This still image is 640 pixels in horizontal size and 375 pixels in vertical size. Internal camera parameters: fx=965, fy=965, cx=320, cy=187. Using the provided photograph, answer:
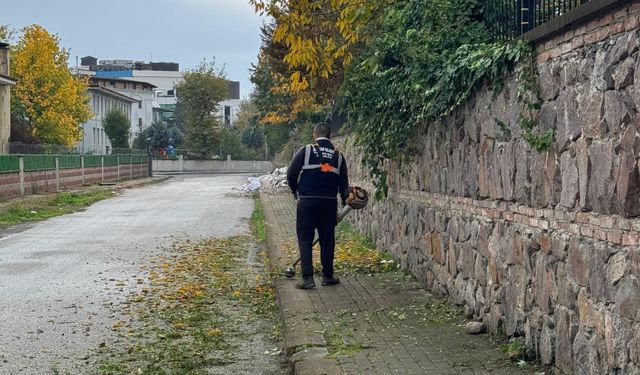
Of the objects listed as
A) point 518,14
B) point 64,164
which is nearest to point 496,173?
point 518,14

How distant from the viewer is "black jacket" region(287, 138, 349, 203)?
11.3 metres

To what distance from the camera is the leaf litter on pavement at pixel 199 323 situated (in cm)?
790

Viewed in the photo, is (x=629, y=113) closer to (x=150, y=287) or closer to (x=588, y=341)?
(x=588, y=341)

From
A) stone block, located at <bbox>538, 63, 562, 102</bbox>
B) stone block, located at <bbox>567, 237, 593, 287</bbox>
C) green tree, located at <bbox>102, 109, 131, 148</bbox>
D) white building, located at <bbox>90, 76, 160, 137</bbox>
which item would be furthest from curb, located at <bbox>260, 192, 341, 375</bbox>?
white building, located at <bbox>90, 76, 160, 137</bbox>

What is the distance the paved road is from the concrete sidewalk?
1.83 meters

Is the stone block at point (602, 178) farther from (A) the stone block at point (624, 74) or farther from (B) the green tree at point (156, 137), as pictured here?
(B) the green tree at point (156, 137)

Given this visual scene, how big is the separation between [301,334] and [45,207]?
22290 millimetres

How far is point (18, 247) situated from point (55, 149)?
81.2 ft

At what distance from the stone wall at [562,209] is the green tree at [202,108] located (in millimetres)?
86496

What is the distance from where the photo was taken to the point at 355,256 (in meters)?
14.3

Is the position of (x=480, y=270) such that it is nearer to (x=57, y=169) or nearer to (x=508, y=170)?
(x=508, y=170)

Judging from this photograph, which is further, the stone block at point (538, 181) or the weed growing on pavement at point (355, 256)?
the weed growing on pavement at point (355, 256)

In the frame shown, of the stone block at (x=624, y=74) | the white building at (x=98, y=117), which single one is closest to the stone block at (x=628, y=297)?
the stone block at (x=624, y=74)

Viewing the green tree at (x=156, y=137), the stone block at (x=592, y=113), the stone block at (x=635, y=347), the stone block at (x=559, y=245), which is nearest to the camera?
the stone block at (x=635, y=347)
